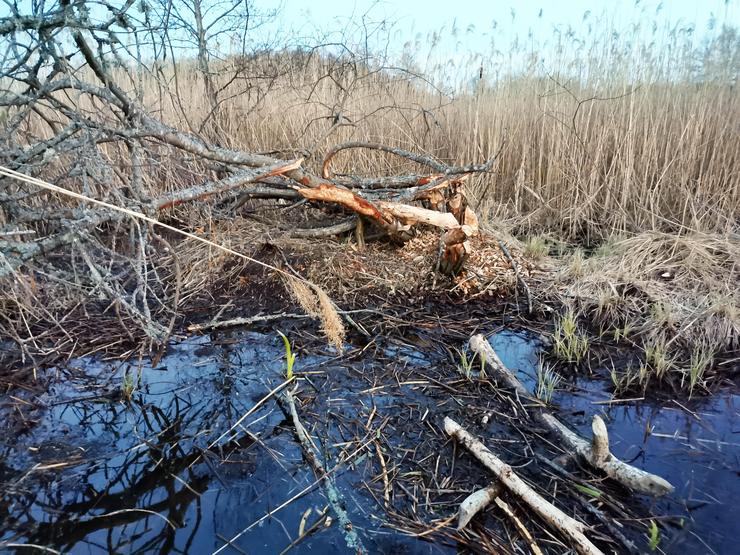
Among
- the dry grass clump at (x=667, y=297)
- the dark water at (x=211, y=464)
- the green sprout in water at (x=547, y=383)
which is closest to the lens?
the dark water at (x=211, y=464)

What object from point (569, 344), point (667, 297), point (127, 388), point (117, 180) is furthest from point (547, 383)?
point (117, 180)

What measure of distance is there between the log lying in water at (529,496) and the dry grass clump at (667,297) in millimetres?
1023

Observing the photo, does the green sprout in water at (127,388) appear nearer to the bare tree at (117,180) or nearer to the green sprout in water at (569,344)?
the bare tree at (117,180)

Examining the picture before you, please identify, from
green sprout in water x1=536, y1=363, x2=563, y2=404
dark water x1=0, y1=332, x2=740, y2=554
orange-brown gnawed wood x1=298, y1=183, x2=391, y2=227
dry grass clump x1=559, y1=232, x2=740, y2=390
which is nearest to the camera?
dark water x1=0, y1=332, x2=740, y2=554

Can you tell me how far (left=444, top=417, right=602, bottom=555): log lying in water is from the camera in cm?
131

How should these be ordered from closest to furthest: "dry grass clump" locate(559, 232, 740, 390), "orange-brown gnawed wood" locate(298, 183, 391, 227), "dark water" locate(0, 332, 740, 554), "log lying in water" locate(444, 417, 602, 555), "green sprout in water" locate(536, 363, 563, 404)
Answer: "log lying in water" locate(444, 417, 602, 555)
"dark water" locate(0, 332, 740, 554)
"green sprout in water" locate(536, 363, 563, 404)
"dry grass clump" locate(559, 232, 740, 390)
"orange-brown gnawed wood" locate(298, 183, 391, 227)

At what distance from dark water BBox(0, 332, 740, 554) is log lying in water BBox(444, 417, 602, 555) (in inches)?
11.4

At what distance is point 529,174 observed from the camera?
4574 millimetres

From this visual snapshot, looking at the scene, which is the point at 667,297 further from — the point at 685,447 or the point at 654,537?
the point at 654,537

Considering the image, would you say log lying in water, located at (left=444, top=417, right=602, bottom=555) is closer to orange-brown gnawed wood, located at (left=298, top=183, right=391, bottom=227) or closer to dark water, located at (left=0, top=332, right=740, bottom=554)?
dark water, located at (left=0, top=332, right=740, bottom=554)

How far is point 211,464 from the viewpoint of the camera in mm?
1723

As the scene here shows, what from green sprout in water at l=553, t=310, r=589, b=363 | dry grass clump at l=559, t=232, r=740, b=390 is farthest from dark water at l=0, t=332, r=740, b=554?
dry grass clump at l=559, t=232, r=740, b=390

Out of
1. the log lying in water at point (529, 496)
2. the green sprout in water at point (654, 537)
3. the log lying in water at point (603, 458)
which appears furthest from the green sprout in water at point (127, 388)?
the green sprout in water at point (654, 537)

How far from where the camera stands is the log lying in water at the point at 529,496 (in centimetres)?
131
